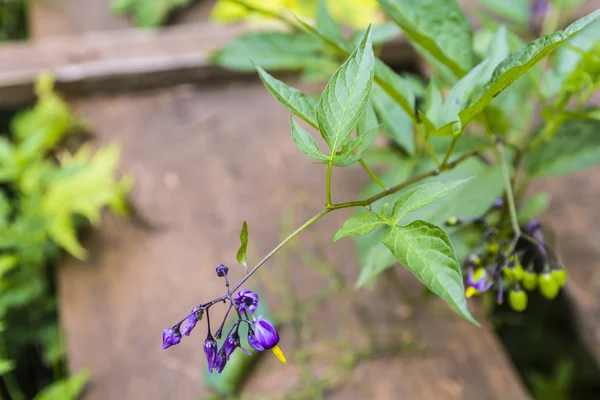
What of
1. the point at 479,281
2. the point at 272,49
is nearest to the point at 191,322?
the point at 479,281

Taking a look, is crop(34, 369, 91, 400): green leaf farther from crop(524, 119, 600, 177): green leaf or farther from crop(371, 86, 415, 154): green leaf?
crop(524, 119, 600, 177): green leaf

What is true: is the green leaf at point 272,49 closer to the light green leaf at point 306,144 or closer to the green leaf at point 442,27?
the green leaf at point 442,27

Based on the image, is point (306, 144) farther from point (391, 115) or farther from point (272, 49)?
point (272, 49)

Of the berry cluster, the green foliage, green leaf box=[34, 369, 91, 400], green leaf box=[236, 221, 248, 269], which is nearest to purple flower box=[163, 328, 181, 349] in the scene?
green leaf box=[236, 221, 248, 269]

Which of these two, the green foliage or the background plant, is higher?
the green foliage

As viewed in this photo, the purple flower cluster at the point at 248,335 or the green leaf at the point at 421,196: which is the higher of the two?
the green leaf at the point at 421,196

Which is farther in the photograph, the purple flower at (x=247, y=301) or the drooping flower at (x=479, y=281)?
the drooping flower at (x=479, y=281)

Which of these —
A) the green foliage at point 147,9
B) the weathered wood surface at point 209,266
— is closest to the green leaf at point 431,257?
the weathered wood surface at point 209,266
